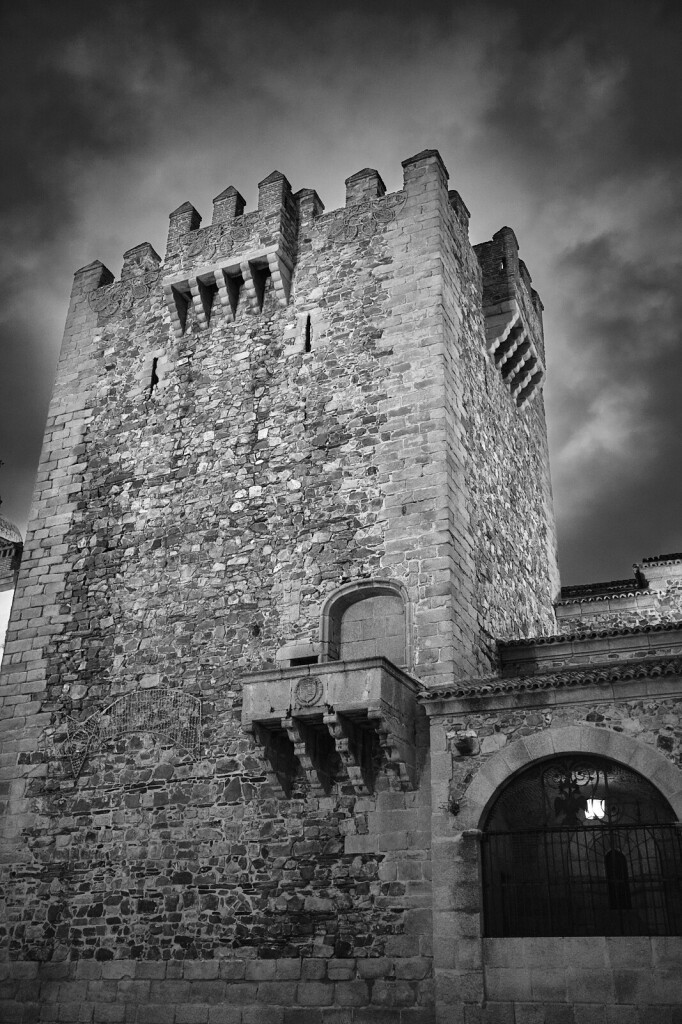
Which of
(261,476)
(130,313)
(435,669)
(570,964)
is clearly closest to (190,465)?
(261,476)

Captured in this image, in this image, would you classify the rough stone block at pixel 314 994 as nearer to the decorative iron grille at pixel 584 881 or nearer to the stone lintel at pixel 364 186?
the decorative iron grille at pixel 584 881

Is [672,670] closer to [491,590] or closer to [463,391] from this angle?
[491,590]

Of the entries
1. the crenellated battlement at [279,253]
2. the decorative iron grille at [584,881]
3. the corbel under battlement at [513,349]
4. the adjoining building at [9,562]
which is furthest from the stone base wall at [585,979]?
the adjoining building at [9,562]

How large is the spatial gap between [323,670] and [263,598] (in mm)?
2469

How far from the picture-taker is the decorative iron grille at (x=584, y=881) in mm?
9508

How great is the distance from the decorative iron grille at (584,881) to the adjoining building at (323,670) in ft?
0.10

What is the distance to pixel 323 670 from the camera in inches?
440

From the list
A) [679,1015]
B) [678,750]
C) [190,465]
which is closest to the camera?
[679,1015]

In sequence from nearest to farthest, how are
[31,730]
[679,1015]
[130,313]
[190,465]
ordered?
[679,1015] < [31,730] < [190,465] < [130,313]

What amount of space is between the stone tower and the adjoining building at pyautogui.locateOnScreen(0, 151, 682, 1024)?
45mm

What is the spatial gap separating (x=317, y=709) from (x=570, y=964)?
3.64m

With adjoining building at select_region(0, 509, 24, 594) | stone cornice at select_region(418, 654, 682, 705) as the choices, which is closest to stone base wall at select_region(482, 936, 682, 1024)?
stone cornice at select_region(418, 654, 682, 705)

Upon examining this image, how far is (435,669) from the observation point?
11.9m

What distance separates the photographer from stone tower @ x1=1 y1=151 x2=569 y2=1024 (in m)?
11.1
